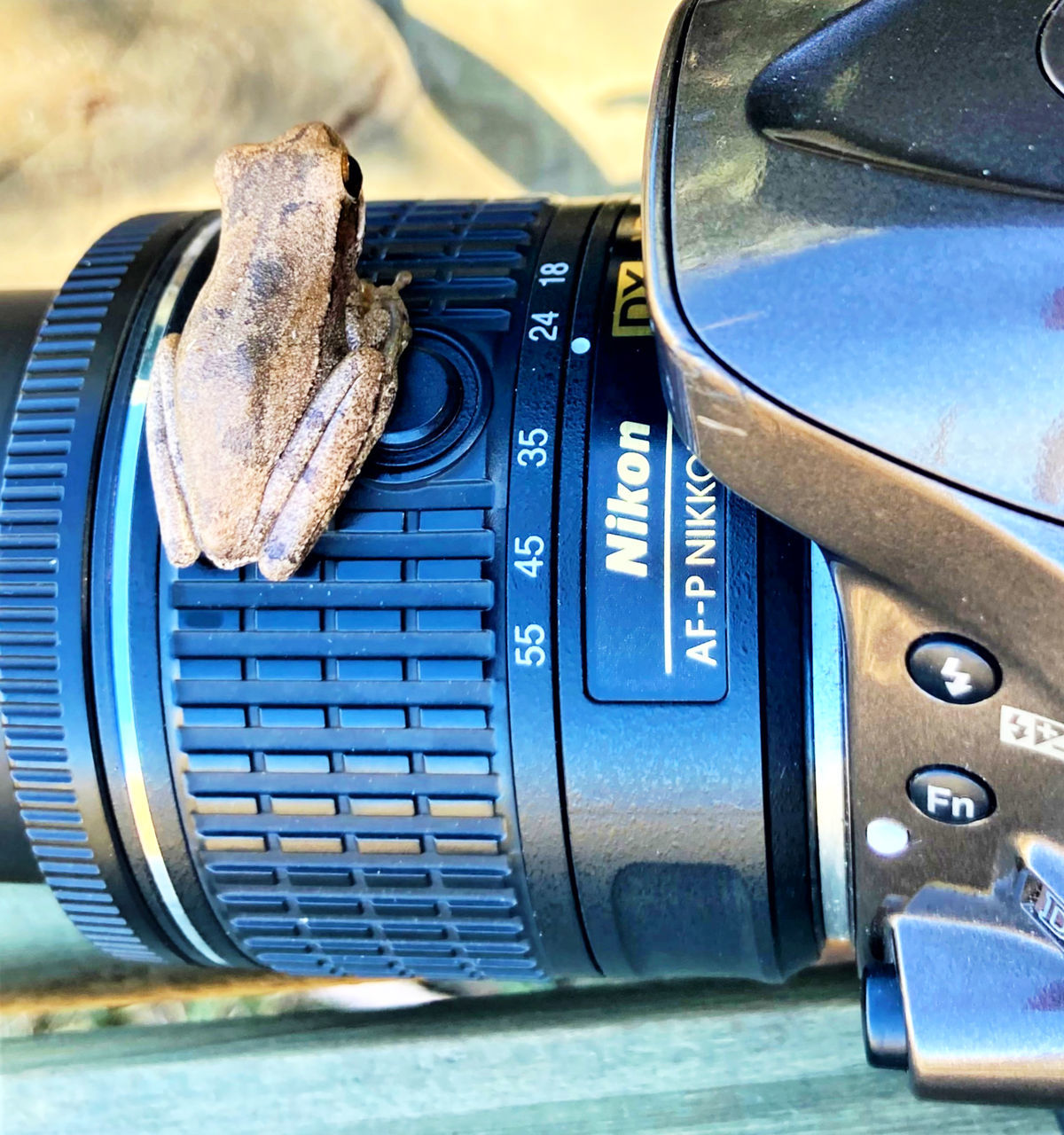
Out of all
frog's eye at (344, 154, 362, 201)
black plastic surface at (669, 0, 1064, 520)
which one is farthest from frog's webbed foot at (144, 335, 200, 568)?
black plastic surface at (669, 0, 1064, 520)

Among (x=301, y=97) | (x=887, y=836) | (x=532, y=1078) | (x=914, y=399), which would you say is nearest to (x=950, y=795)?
(x=887, y=836)

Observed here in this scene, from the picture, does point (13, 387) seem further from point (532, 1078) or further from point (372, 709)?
point (532, 1078)

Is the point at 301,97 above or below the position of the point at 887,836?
above

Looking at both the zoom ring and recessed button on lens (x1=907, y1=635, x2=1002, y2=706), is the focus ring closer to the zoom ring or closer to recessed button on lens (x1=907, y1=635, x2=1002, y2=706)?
the zoom ring

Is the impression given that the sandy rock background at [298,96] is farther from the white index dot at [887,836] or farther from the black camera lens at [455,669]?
the white index dot at [887,836]

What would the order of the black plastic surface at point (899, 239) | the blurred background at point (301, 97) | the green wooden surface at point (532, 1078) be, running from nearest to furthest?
the black plastic surface at point (899, 239) < the green wooden surface at point (532, 1078) < the blurred background at point (301, 97)

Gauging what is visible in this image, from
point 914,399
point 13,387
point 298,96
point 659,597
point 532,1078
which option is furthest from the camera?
point 298,96

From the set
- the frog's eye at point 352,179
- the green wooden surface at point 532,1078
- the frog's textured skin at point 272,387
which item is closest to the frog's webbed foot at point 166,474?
the frog's textured skin at point 272,387
